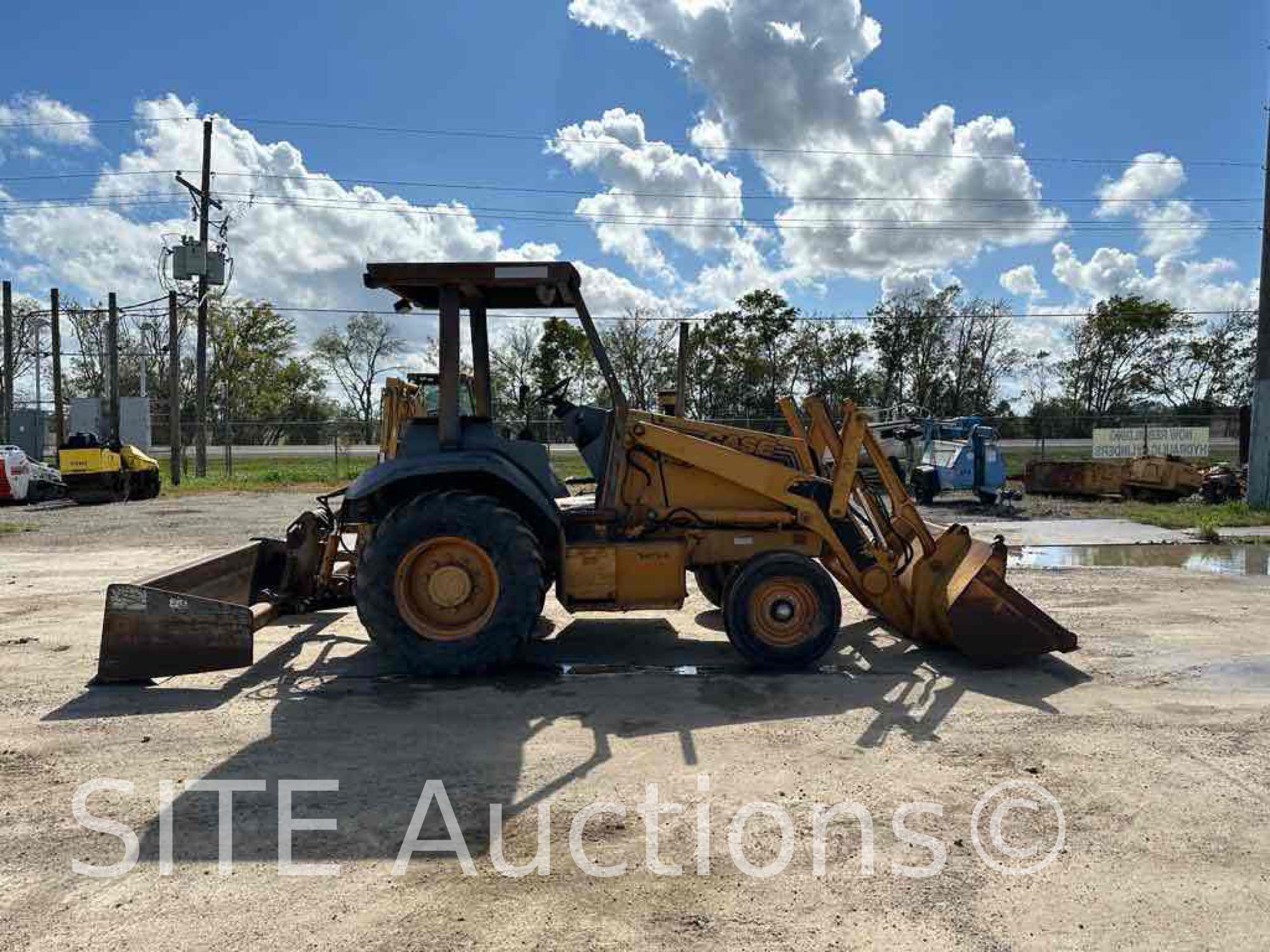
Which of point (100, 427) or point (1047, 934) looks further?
point (100, 427)

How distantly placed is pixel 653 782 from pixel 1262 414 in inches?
668

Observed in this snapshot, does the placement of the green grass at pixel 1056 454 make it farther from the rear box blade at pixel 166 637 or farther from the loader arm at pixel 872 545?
the rear box blade at pixel 166 637

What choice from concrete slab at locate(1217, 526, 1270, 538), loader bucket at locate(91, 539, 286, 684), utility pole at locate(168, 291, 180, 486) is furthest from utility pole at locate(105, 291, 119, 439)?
concrete slab at locate(1217, 526, 1270, 538)

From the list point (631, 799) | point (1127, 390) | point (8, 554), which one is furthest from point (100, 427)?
point (1127, 390)

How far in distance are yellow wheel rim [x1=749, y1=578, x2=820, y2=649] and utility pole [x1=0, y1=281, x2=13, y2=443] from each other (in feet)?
95.1

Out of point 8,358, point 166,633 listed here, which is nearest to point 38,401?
point 8,358

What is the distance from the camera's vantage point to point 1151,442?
84.9 feet

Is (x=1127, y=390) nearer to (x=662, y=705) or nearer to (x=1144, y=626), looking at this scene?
(x=1144, y=626)

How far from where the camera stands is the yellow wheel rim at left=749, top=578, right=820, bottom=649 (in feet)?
19.4

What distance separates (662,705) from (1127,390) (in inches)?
1875

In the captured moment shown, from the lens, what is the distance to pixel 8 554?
38.2 feet

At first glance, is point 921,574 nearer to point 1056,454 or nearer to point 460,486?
point 460,486
